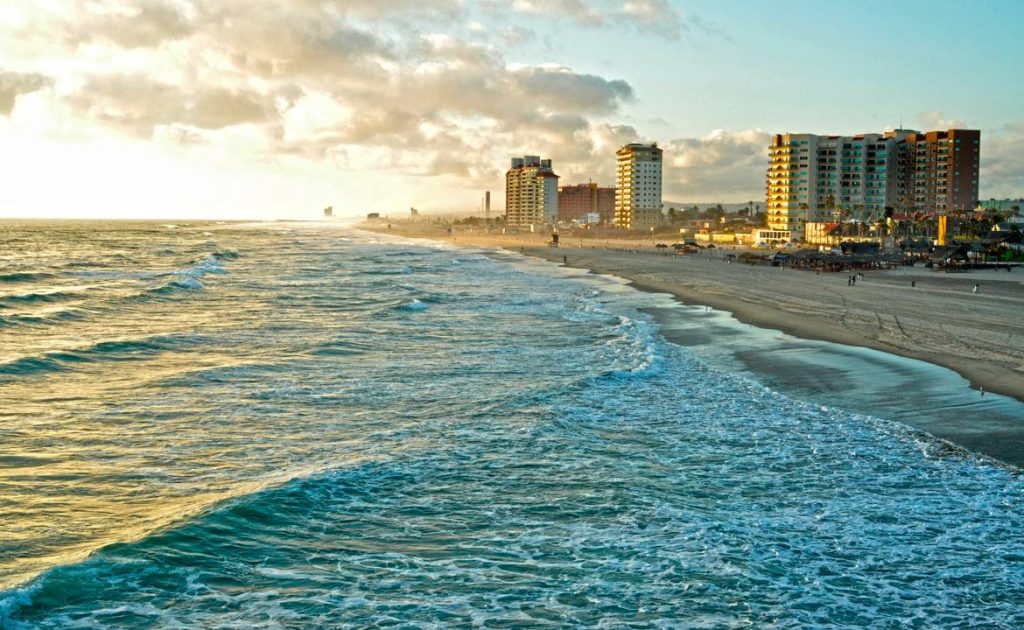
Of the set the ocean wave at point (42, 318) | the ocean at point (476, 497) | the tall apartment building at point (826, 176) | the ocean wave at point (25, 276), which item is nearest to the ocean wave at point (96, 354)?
the ocean at point (476, 497)

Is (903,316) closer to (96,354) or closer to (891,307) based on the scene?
(891,307)

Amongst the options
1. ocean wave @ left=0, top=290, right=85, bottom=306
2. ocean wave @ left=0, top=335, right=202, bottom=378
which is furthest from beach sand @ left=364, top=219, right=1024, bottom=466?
ocean wave @ left=0, top=290, right=85, bottom=306

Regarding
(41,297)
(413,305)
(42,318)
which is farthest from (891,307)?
(41,297)

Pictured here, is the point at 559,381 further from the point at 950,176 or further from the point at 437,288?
the point at 950,176

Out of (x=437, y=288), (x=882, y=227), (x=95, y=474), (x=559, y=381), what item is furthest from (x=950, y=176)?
(x=95, y=474)

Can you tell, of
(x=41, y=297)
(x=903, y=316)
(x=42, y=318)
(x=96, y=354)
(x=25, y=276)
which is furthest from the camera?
(x=25, y=276)

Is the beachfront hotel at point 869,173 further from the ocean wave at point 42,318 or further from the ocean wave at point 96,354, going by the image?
the ocean wave at point 96,354
